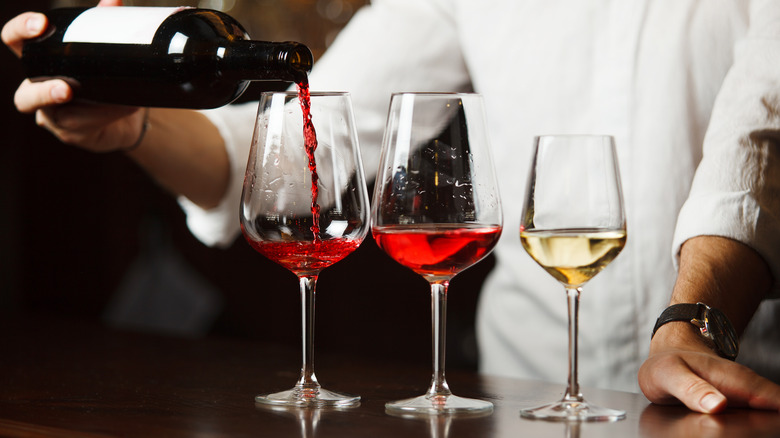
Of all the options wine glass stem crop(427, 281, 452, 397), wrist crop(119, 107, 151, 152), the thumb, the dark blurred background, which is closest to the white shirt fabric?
wrist crop(119, 107, 151, 152)

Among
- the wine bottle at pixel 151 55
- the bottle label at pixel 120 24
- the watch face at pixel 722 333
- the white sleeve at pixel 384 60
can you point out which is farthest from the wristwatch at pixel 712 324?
the white sleeve at pixel 384 60

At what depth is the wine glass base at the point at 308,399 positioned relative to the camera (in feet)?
3.00

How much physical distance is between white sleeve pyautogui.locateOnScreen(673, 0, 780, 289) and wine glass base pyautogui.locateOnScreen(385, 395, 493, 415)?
0.42 metres

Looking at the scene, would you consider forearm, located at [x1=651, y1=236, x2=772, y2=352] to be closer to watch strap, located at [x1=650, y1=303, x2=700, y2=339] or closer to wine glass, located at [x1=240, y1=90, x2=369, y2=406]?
watch strap, located at [x1=650, y1=303, x2=700, y2=339]

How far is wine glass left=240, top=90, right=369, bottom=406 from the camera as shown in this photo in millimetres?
936

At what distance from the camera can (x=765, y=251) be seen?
1.16 meters

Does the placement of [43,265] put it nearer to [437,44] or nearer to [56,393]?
[437,44]

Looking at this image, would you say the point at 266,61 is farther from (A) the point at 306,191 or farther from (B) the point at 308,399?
(B) the point at 308,399

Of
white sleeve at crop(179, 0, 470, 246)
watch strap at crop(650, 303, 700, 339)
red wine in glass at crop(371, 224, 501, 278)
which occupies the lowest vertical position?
watch strap at crop(650, 303, 700, 339)

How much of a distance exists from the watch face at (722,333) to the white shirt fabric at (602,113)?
0.62ft

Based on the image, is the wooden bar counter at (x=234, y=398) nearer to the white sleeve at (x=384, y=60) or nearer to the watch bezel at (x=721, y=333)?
the watch bezel at (x=721, y=333)

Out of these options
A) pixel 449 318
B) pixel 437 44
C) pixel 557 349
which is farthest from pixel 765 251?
pixel 449 318

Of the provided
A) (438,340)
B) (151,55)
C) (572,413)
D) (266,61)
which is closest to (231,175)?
(151,55)

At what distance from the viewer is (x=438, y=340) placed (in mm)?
889
